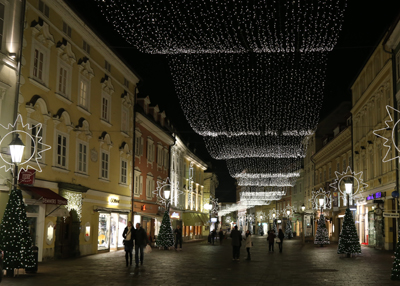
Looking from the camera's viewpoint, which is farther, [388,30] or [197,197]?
[197,197]

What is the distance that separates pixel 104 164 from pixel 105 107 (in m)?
3.49

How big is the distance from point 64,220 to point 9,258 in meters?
8.85

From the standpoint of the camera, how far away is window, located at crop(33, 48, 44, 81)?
21.7m

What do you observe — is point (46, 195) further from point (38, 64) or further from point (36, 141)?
point (38, 64)

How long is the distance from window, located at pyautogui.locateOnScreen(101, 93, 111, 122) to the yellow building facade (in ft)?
0.20

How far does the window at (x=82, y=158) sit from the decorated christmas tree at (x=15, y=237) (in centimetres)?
1003

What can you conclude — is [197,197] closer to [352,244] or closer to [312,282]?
[352,244]

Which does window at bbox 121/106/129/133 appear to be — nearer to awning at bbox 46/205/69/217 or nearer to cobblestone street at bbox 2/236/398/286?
awning at bbox 46/205/69/217

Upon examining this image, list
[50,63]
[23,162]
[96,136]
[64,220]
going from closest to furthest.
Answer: [23,162]
[50,63]
[64,220]
[96,136]

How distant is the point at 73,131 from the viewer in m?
26.0

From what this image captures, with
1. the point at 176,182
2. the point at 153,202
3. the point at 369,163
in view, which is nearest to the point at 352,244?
the point at 369,163

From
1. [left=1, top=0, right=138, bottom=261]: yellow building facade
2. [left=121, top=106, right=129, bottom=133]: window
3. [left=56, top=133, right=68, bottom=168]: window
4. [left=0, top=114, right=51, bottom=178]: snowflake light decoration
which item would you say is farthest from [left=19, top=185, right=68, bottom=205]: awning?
[left=121, top=106, right=129, bottom=133]: window

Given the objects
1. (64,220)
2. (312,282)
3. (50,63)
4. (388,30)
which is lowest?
(312,282)

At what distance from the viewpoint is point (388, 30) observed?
3155 centimetres
